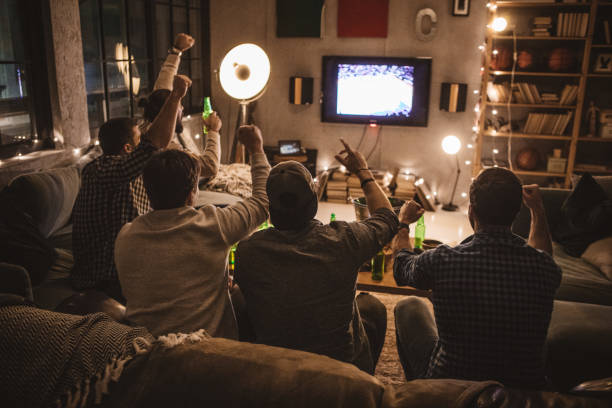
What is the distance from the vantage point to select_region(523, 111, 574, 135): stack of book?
5.11 meters

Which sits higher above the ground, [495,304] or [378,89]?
[378,89]

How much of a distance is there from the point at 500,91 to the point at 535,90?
1.10 ft

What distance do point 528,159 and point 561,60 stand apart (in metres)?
0.98

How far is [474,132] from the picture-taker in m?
5.51

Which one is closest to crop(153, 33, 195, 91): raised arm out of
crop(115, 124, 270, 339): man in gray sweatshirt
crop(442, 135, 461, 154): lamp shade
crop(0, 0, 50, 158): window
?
crop(115, 124, 270, 339): man in gray sweatshirt

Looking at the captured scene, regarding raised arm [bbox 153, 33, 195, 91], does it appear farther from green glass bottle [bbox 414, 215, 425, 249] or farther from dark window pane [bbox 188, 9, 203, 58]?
dark window pane [bbox 188, 9, 203, 58]

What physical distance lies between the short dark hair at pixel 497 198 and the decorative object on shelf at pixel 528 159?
13.2 feet

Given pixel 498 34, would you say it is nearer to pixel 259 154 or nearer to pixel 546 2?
pixel 546 2

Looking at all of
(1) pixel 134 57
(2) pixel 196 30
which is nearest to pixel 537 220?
(1) pixel 134 57

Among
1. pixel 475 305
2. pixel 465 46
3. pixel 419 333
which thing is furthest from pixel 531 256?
pixel 465 46

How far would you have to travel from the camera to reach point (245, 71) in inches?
172

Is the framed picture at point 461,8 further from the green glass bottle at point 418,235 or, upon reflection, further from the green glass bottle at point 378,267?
the green glass bottle at point 378,267

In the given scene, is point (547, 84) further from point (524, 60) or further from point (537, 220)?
point (537, 220)

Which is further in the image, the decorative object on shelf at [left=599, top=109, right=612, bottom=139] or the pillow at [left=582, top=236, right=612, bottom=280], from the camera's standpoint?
the decorative object on shelf at [left=599, top=109, right=612, bottom=139]
